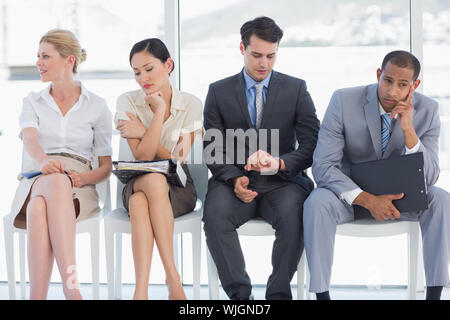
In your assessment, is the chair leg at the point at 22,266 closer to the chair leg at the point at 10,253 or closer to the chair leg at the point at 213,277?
the chair leg at the point at 10,253

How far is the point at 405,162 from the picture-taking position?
262 cm

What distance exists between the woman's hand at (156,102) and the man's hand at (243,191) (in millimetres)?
514

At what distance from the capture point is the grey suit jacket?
2.79 metres

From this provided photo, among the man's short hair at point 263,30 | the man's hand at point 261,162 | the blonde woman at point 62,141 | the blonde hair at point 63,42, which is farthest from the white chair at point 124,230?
the blonde hair at point 63,42

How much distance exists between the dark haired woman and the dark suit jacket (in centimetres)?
13

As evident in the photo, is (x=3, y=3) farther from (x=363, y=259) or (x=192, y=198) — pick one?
(x=363, y=259)

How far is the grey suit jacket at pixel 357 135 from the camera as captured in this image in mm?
2795

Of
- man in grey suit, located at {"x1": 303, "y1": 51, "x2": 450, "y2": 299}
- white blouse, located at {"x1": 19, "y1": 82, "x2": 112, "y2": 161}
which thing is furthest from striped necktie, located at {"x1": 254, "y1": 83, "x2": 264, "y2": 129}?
white blouse, located at {"x1": 19, "y1": 82, "x2": 112, "y2": 161}

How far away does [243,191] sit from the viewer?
9.18 ft

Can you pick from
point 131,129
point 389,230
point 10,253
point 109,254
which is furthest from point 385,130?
point 10,253

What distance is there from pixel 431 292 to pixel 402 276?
0.97 meters

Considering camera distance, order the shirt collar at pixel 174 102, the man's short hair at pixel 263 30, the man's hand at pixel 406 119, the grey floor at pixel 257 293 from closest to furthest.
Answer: the man's hand at pixel 406 119 < the man's short hair at pixel 263 30 < the shirt collar at pixel 174 102 < the grey floor at pixel 257 293

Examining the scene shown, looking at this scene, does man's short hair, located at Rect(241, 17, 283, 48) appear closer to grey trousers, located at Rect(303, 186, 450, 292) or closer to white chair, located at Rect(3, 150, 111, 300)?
grey trousers, located at Rect(303, 186, 450, 292)
